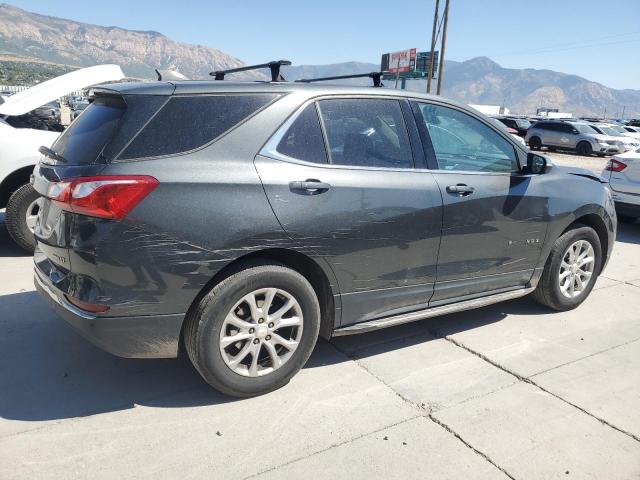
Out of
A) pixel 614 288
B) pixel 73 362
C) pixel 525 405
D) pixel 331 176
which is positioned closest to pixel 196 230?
pixel 331 176

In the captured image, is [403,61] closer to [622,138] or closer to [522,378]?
[622,138]

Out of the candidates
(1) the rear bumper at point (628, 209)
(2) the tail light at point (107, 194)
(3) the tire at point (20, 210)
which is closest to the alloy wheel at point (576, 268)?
(2) the tail light at point (107, 194)

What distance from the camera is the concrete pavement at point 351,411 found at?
2.54 m

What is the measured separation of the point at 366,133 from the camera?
3.35 meters

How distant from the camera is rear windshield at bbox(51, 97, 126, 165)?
8.97ft

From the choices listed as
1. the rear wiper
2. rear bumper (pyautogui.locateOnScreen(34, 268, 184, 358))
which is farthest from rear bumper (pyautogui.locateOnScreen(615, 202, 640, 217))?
the rear wiper

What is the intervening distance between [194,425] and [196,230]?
1.02m

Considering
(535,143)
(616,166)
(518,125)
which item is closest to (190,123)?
(616,166)

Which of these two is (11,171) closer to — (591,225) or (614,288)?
(591,225)

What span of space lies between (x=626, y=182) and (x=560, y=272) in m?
4.51

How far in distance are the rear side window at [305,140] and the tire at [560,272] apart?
2309 millimetres

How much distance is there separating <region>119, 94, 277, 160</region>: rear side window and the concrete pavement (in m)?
1.39

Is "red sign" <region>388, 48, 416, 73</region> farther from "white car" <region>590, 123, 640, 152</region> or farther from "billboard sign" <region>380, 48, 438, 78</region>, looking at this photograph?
"white car" <region>590, 123, 640, 152</region>

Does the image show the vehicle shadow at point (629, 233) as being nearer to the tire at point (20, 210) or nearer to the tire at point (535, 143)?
the tire at point (20, 210)
